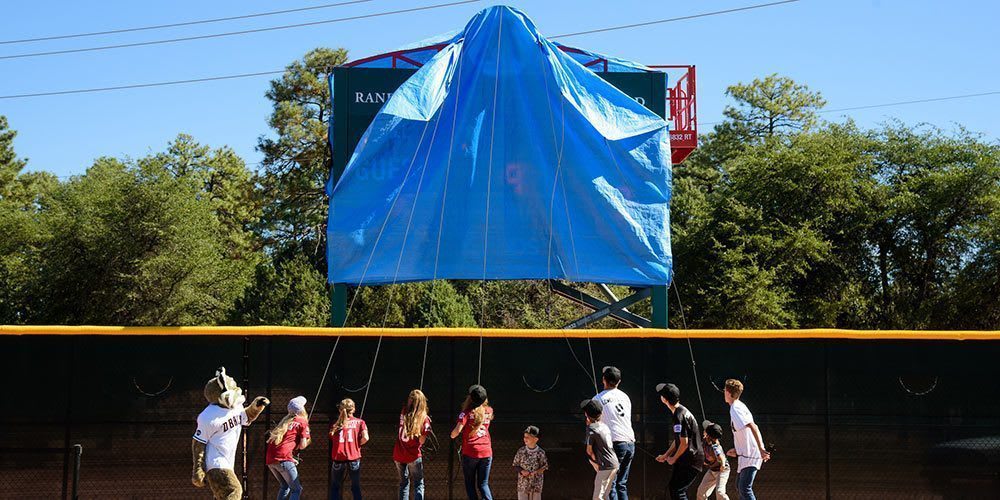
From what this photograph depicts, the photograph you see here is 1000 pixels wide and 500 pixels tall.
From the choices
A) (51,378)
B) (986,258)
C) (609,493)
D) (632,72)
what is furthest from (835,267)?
(51,378)

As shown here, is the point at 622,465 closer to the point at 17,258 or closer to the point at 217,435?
the point at 217,435

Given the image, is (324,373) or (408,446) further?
(324,373)

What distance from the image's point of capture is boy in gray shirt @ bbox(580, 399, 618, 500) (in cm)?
1031

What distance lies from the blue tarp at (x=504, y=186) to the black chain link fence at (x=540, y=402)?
148 cm

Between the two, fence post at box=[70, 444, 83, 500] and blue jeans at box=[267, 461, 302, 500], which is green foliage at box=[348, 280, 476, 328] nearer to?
fence post at box=[70, 444, 83, 500]

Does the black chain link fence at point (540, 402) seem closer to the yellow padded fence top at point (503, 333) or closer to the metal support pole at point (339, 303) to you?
the yellow padded fence top at point (503, 333)

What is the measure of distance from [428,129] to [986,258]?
70.4ft

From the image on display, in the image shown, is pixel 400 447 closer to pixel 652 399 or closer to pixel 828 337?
pixel 652 399

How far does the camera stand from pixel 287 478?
10.5 meters

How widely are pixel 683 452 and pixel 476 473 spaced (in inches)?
87.0

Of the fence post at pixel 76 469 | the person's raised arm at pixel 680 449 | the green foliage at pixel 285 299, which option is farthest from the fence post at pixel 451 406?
the green foliage at pixel 285 299

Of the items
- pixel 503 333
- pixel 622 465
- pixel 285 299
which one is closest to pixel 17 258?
pixel 285 299

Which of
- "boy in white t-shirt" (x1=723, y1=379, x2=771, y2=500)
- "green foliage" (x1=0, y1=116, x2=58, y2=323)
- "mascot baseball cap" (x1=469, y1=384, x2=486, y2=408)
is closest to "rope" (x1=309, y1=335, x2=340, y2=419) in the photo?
"mascot baseball cap" (x1=469, y1=384, x2=486, y2=408)

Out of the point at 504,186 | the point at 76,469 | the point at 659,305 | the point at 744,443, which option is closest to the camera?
the point at 744,443
